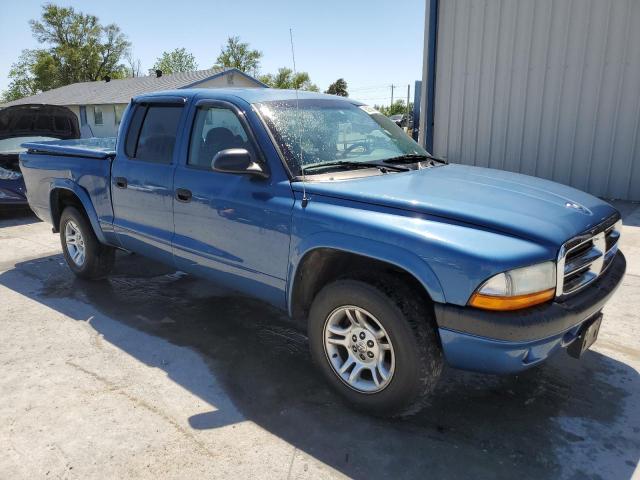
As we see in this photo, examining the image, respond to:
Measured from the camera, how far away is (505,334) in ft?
8.04

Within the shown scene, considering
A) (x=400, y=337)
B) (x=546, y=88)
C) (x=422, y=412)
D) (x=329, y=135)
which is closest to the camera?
(x=400, y=337)

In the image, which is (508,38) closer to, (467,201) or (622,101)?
(622,101)

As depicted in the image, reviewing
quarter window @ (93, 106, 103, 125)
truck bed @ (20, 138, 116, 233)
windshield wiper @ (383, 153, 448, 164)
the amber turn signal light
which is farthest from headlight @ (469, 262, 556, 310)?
quarter window @ (93, 106, 103, 125)

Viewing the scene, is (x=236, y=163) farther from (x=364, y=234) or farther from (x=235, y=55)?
(x=235, y=55)

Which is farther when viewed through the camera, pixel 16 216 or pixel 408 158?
pixel 16 216

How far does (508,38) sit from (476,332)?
26.9ft

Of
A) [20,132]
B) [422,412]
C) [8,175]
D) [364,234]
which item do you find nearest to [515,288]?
[364,234]

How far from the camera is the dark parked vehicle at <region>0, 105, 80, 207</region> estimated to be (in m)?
8.31

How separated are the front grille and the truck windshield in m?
1.43

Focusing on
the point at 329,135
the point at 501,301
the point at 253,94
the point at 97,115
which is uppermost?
the point at 253,94

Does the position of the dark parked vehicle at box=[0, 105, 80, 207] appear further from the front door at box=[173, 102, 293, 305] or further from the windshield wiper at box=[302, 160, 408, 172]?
the windshield wiper at box=[302, 160, 408, 172]

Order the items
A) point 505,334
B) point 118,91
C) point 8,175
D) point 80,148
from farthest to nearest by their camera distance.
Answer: point 118,91 < point 8,175 < point 80,148 < point 505,334

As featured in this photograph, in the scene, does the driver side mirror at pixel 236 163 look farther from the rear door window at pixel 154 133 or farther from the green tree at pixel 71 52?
the green tree at pixel 71 52

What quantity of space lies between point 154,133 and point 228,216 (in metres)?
1.29
